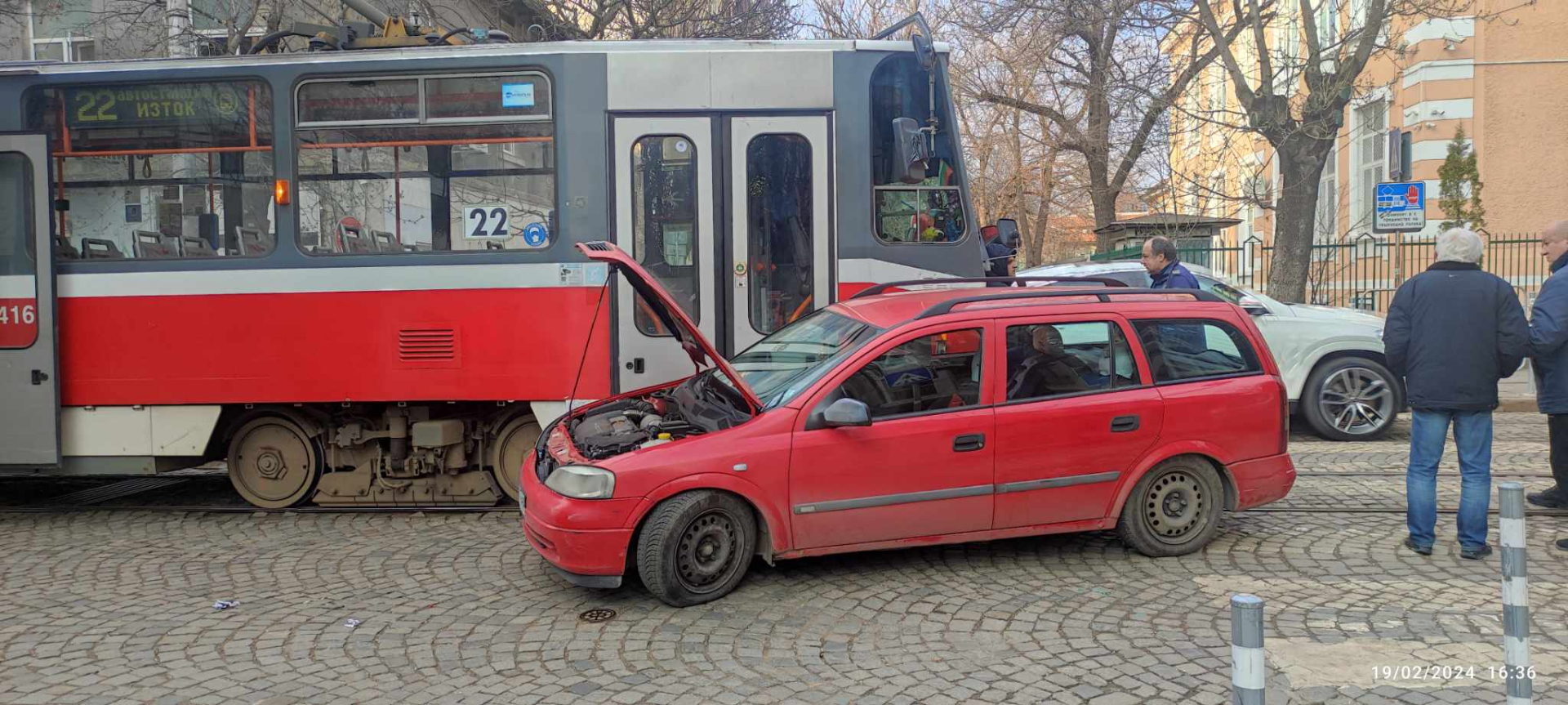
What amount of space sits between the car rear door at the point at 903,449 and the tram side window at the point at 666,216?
7.21ft

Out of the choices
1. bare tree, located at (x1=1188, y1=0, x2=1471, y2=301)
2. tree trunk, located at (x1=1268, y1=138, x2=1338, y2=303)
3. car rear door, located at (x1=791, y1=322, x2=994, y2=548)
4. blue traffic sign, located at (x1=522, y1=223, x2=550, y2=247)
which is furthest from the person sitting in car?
tree trunk, located at (x1=1268, y1=138, x2=1338, y2=303)

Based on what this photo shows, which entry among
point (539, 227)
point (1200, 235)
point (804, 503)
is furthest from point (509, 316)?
point (1200, 235)

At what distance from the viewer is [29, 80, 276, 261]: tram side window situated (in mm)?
7457

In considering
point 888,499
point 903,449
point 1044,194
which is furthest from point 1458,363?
point 1044,194

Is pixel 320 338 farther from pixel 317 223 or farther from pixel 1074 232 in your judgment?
pixel 1074 232

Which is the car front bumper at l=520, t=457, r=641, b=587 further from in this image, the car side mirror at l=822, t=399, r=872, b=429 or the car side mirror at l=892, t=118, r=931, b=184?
the car side mirror at l=892, t=118, r=931, b=184

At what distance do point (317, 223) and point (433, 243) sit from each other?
0.80 m

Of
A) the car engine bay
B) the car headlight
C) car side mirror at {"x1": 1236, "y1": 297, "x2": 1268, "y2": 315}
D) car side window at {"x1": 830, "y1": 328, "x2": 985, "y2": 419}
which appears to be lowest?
the car headlight

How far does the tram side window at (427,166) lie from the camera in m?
7.40

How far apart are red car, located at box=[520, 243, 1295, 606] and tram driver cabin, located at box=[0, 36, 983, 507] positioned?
1164 millimetres

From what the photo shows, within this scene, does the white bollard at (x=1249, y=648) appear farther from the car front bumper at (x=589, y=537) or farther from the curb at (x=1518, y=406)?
the curb at (x=1518, y=406)

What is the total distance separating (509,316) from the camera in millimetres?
7410

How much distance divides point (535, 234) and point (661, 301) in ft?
5.57

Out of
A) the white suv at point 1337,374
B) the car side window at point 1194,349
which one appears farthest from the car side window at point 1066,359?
the white suv at point 1337,374
